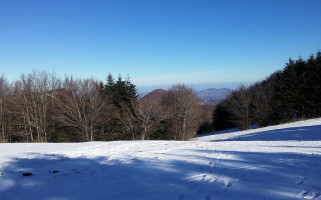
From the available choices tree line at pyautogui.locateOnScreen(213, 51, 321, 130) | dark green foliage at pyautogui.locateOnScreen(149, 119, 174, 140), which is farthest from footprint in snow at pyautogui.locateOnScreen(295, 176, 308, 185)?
tree line at pyautogui.locateOnScreen(213, 51, 321, 130)

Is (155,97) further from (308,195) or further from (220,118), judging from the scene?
(308,195)

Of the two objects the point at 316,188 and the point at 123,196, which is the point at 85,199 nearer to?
the point at 123,196

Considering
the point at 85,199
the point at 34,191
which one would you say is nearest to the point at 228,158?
the point at 85,199

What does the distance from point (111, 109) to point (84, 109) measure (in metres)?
3.77

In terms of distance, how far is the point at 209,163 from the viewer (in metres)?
8.57

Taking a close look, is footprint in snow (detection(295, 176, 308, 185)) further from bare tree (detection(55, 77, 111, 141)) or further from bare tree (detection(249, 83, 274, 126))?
bare tree (detection(249, 83, 274, 126))

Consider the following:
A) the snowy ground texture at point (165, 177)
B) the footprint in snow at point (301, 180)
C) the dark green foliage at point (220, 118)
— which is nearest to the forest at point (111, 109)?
the dark green foliage at point (220, 118)

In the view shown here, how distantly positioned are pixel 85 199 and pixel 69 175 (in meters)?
2.92

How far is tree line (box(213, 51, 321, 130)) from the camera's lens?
118 ft

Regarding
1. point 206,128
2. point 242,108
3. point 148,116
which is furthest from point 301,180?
point 206,128

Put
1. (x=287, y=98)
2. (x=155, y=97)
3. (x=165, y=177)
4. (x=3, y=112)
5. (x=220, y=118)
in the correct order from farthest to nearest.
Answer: (x=220, y=118), (x=155, y=97), (x=287, y=98), (x=3, y=112), (x=165, y=177)

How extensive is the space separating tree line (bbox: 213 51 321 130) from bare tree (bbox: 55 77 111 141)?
86.1ft

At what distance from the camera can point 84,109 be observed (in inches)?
1244

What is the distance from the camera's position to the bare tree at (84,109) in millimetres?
30984
